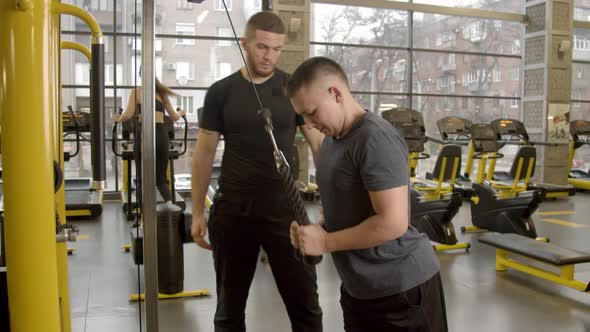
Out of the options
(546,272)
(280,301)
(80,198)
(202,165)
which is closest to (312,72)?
(202,165)

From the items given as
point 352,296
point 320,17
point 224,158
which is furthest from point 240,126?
point 320,17

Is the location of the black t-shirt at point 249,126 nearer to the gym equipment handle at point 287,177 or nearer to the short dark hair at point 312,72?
the short dark hair at point 312,72

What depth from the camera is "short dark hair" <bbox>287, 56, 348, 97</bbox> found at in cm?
155

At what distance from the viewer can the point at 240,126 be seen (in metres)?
2.18

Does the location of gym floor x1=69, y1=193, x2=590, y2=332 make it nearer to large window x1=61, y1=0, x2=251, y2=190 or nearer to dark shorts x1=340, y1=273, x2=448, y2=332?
large window x1=61, y1=0, x2=251, y2=190

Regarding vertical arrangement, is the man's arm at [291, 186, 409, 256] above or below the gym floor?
above

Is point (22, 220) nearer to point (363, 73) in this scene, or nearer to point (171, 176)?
point (171, 176)

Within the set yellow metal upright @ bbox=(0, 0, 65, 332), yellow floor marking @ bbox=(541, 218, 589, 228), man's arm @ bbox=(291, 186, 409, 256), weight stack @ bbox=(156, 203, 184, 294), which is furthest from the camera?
yellow floor marking @ bbox=(541, 218, 589, 228)

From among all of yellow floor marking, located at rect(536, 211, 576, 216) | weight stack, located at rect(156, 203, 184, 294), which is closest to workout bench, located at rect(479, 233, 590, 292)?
yellow floor marking, located at rect(536, 211, 576, 216)

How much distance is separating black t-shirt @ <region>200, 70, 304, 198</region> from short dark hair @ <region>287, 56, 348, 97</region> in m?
0.57

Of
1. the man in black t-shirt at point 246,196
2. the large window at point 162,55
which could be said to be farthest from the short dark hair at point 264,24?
the man in black t-shirt at point 246,196

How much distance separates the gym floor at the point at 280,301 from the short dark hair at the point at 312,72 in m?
2.21

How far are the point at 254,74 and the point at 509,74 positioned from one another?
9.99 meters

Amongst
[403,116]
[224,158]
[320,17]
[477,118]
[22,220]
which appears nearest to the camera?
[22,220]
